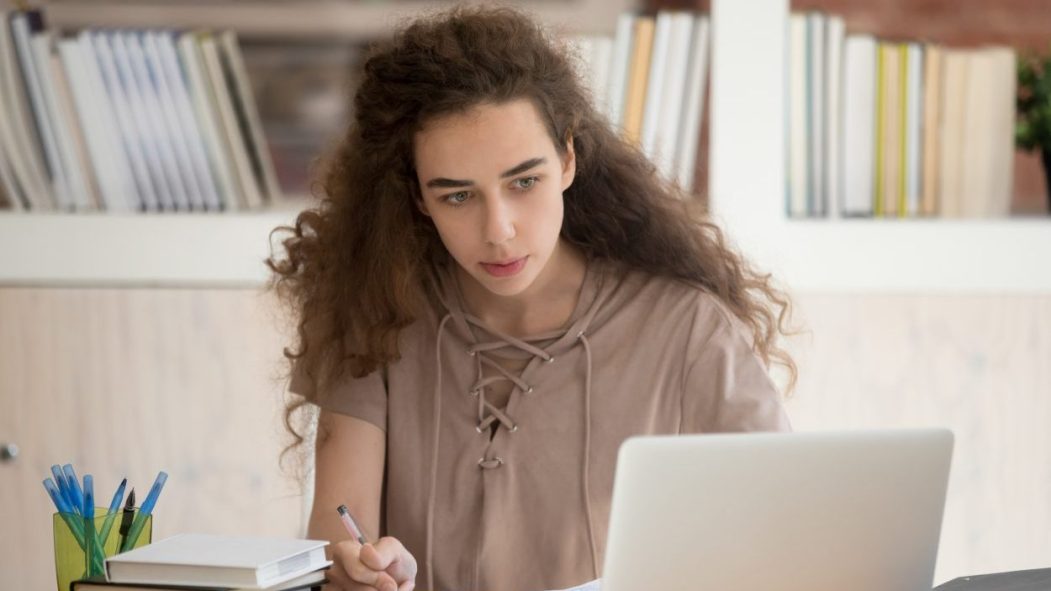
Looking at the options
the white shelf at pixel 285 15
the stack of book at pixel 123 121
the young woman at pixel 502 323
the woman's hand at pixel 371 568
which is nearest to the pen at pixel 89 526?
the woman's hand at pixel 371 568

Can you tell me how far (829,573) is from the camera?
1.12 m

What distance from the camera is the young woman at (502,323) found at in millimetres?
1565

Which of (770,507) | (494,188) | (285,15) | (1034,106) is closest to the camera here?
(770,507)

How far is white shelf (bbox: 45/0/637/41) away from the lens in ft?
9.23

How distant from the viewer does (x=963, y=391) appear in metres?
2.34

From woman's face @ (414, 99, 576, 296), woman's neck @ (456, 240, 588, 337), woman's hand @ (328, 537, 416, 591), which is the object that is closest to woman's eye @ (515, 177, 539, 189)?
woman's face @ (414, 99, 576, 296)

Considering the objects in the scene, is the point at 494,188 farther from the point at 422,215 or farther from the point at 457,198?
the point at 422,215

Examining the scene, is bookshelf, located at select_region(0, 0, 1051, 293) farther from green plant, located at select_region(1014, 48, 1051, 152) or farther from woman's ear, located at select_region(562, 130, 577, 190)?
woman's ear, located at select_region(562, 130, 577, 190)

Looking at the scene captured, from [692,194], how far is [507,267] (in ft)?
2.71

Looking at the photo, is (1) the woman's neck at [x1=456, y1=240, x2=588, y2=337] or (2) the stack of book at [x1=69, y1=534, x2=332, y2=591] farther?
(1) the woman's neck at [x1=456, y1=240, x2=588, y2=337]

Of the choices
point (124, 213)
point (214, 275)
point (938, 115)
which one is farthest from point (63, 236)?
point (938, 115)

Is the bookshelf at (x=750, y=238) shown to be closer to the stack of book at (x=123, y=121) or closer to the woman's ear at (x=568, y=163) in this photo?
the stack of book at (x=123, y=121)

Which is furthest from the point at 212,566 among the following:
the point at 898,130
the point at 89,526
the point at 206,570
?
the point at 898,130

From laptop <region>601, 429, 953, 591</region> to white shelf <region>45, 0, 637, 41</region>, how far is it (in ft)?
5.91
